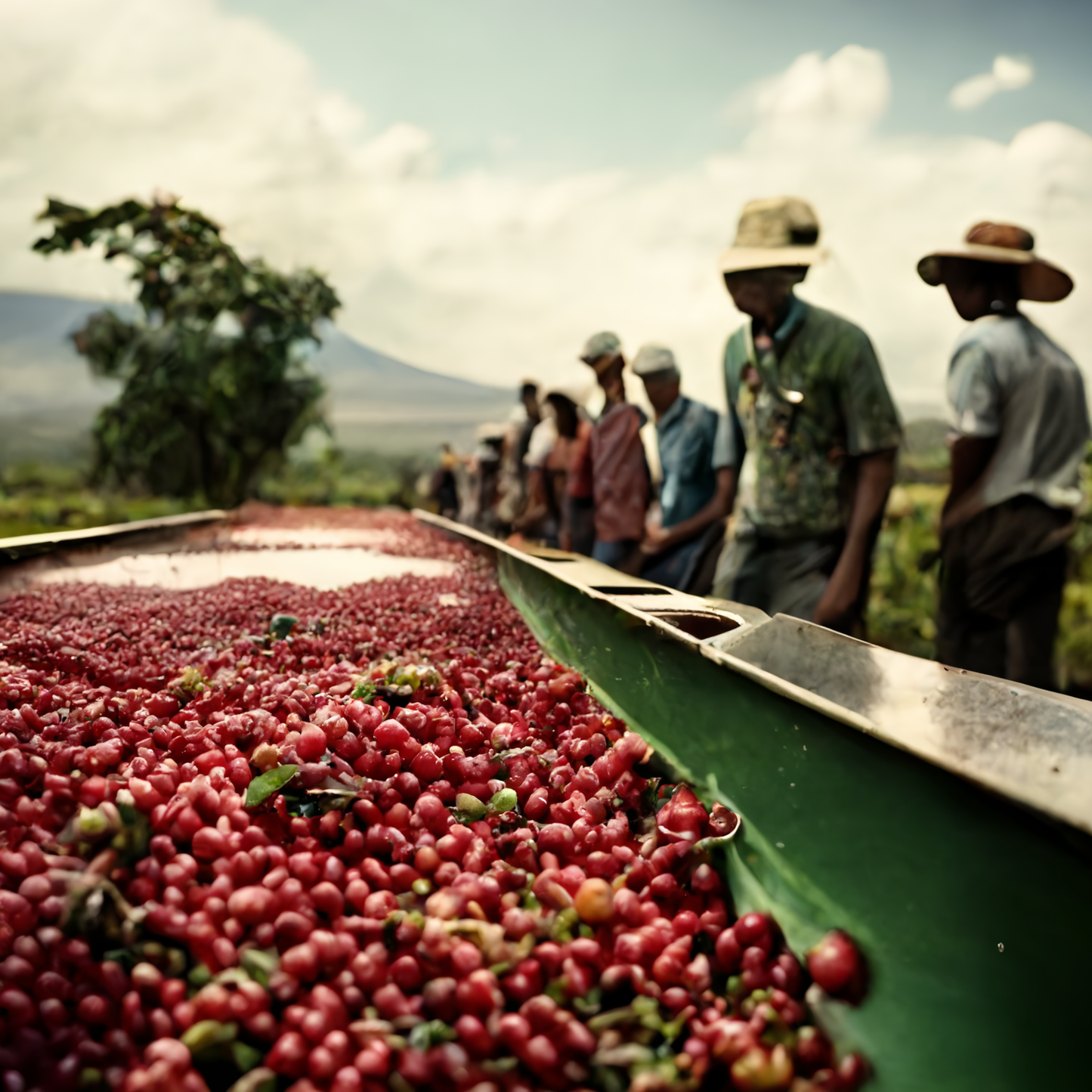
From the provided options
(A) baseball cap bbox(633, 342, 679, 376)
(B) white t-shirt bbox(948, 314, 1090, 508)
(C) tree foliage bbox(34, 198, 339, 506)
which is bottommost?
(B) white t-shirt bbox(948, 314, 1090, 508)

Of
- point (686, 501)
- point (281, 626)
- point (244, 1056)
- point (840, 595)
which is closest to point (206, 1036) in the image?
point (244, 1056)

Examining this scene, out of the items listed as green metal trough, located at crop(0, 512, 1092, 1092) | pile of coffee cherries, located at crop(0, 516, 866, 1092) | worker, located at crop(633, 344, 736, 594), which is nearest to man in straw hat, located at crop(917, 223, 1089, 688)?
worker, located at crop(633, 344, 736, 594)

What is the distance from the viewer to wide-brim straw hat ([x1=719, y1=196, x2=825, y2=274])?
2.69 metres

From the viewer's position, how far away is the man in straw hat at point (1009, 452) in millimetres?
2725

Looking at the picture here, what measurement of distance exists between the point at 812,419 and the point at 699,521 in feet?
3.51

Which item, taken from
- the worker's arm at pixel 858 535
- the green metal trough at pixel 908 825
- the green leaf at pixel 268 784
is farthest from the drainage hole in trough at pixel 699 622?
the worker's arm at pixel 858 535

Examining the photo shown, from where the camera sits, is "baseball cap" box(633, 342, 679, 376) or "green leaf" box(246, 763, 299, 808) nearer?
"green leaf" box(246, 763, 299, 808)

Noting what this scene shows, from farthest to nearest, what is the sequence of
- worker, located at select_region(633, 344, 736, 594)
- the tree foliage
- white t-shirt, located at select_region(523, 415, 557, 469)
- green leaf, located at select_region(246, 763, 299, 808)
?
the tree foliage → white t-shirt, located at select_region(523, 415, 557, 469) → worker, located at select_region(633, 344, 736, 594) → green leaf, located at select_region(246, 763, 299, 808)

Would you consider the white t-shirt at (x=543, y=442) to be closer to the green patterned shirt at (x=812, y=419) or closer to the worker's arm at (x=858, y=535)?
the green patterned shirt at (x=812, y=419)

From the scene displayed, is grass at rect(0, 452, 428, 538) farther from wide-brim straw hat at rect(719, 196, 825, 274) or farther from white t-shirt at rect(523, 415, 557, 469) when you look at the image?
white t-shirt at rect(523, 415, 557, 469)

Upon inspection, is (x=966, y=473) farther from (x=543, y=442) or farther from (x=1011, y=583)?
(x=543, y=442)

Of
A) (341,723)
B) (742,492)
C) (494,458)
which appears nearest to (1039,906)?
(341,723)

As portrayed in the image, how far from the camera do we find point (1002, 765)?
953 mm

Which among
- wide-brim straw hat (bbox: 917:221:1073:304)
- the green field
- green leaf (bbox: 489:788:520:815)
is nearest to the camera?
green leaf (bbox: 489:788:520:815)
